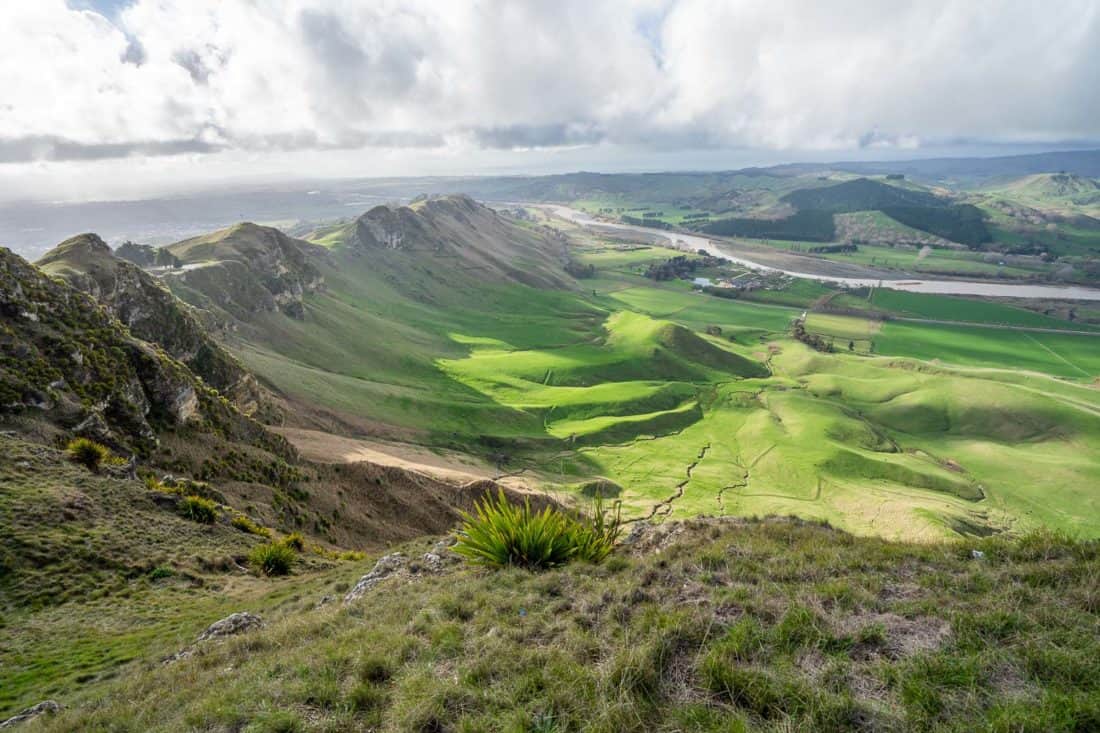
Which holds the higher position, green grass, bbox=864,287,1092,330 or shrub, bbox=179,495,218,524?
shrub, bbox=179,495,218,524

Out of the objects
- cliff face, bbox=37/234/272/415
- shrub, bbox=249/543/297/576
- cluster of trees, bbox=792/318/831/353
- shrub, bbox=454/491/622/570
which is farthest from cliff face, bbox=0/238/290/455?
cluster of trees, bbox=792/318/831/353

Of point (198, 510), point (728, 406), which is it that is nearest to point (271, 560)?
point (198, 510)

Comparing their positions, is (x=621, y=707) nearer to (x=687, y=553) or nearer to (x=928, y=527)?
(x=687, y=553)

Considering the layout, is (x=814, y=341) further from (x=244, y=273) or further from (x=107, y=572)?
(x=107, y=572)

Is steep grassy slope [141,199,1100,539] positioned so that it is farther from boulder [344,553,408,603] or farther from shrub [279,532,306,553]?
boulder [344,553,408,603]

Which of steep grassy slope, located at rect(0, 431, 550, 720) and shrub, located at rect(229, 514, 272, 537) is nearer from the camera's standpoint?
steep grassy slope, located at rect(0, 431, 550, 720)

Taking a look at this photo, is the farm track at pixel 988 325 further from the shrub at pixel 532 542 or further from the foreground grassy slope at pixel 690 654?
the shrub at pixel 532 542
